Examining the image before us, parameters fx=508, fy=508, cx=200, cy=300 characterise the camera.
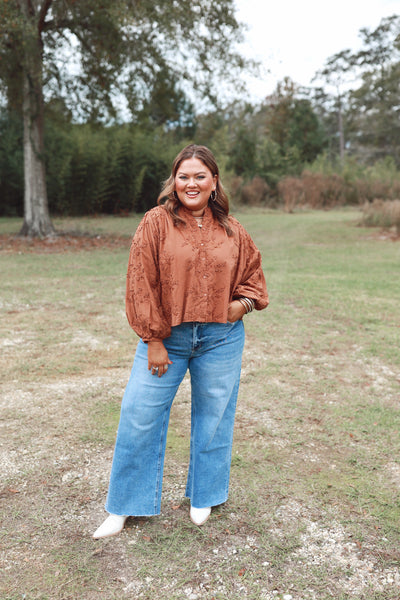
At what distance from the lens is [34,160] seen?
1234 centimetres

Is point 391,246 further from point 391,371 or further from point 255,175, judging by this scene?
point 255,175

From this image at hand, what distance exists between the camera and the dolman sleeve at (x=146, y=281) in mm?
1933

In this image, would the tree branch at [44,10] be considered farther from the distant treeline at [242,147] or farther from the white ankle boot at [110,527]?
the white ankle boot at [110,527]

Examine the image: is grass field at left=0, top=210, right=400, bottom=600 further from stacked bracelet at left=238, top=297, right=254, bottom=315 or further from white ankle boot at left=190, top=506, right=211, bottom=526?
stacked bracelet at left=238, top=297, right=254, bottom=315

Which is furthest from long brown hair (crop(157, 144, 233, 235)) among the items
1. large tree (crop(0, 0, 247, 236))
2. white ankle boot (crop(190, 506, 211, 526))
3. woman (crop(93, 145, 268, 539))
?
large tree (crop(0, 0, 247, 236))

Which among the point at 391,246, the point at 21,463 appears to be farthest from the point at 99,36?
the point at 21,463

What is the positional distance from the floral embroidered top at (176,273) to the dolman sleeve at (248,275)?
0.18 ft

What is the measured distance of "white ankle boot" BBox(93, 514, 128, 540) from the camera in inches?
85.1

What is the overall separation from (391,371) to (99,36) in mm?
10272

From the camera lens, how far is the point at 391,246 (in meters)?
12.8

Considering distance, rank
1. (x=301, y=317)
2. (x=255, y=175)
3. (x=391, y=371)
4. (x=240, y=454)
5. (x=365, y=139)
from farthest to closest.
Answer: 1. (x=365, y=139)
2. (x=255, y=175)
3. (x=301, y=317)
4. (x=391, y=371)
5. (x=240, y=454)

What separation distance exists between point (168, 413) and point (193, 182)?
98 cm

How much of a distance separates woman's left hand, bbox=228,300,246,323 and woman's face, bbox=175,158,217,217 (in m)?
0.42

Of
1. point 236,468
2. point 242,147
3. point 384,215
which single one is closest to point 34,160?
point 384,215
